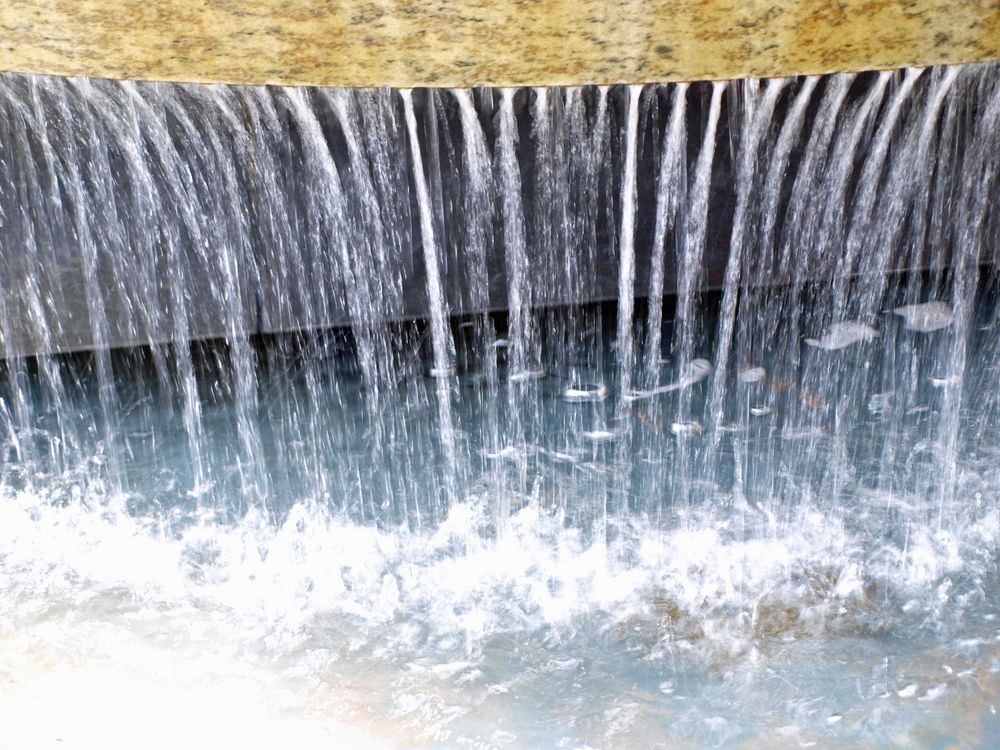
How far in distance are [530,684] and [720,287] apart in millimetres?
4069

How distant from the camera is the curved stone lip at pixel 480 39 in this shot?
9.81 ft

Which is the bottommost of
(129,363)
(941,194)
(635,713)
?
(635,713)

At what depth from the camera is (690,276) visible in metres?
6.49

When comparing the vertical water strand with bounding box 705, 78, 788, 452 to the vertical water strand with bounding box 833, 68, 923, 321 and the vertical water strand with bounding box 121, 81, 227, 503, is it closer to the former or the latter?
the vertical water strand with bounding box 833, 68, 923, 321

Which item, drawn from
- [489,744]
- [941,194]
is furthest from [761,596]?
[941,194]

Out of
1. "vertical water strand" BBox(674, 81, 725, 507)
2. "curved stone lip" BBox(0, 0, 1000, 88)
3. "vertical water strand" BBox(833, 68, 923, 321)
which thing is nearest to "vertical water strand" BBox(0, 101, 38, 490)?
"curved stone lip" BBox(0, 0, 1000, 88)

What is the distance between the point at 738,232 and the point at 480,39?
3298mm

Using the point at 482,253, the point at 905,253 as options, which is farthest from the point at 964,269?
the point at 482,253

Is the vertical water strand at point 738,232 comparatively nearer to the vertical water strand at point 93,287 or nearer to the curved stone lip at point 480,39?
the curved stone lip at point 480,39

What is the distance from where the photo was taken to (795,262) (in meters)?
6.50

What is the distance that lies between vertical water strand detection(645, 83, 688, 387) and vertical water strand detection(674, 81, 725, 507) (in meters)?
0.10

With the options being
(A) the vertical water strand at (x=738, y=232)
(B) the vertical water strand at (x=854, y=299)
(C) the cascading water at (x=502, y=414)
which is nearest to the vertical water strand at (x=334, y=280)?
(C) the cascading water at (x=502, y=414)

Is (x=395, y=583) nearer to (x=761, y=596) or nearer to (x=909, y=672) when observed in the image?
(x=761, y=596)

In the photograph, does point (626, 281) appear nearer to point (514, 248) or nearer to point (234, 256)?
point (514, 248)
